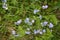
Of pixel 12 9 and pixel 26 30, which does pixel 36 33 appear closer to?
pixel 26 30

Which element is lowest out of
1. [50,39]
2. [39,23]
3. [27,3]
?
[50,39]

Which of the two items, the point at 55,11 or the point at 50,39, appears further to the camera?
the point at 55,11

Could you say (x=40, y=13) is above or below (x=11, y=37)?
above

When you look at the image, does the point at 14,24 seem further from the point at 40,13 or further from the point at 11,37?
Answer: the point at 40,13

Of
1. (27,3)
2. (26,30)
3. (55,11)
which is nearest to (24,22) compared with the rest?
(26,30)

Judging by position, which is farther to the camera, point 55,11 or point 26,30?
point 55,11

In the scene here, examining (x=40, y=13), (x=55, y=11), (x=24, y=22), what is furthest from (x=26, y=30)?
(x=55, y=11)
